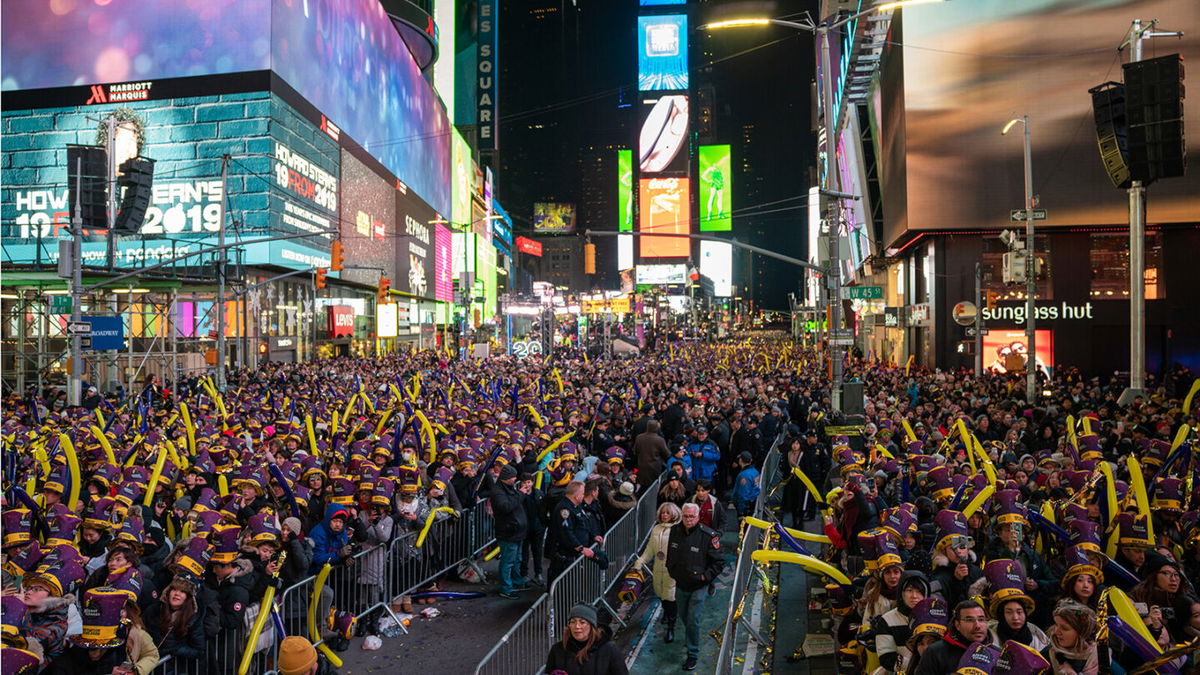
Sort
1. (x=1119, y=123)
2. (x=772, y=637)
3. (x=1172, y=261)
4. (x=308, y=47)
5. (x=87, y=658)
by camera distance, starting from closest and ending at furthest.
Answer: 1. (x=87, y=658)
2. (x=772, y=637)
3. (x=1119, y=123)
4. (x=1172, y=261)
5. (x=308, y=47)

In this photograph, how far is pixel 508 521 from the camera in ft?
34.8

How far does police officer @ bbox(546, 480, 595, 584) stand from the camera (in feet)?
31.8

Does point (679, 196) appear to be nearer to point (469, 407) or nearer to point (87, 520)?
point (469, 407)

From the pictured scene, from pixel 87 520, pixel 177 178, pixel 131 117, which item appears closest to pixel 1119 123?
pixel 87 520

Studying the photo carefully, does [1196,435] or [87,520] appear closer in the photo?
[87,520]

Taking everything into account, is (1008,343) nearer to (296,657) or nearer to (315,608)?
(315,608)

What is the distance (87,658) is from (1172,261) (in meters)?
42.7

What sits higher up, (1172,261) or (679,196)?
(679,196)

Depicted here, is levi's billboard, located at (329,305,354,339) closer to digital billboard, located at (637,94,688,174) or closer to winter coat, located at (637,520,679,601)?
winter coat, located at (637,520,679,601)

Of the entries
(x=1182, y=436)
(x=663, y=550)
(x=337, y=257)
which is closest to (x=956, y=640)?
(x=663, y=550)

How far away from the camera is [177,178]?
45.1m

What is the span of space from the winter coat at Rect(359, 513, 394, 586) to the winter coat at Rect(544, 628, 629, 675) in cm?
401

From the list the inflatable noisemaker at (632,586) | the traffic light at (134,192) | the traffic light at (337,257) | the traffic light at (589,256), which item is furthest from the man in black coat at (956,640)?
the traffic light at (589,256)

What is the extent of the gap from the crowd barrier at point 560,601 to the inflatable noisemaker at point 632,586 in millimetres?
152
